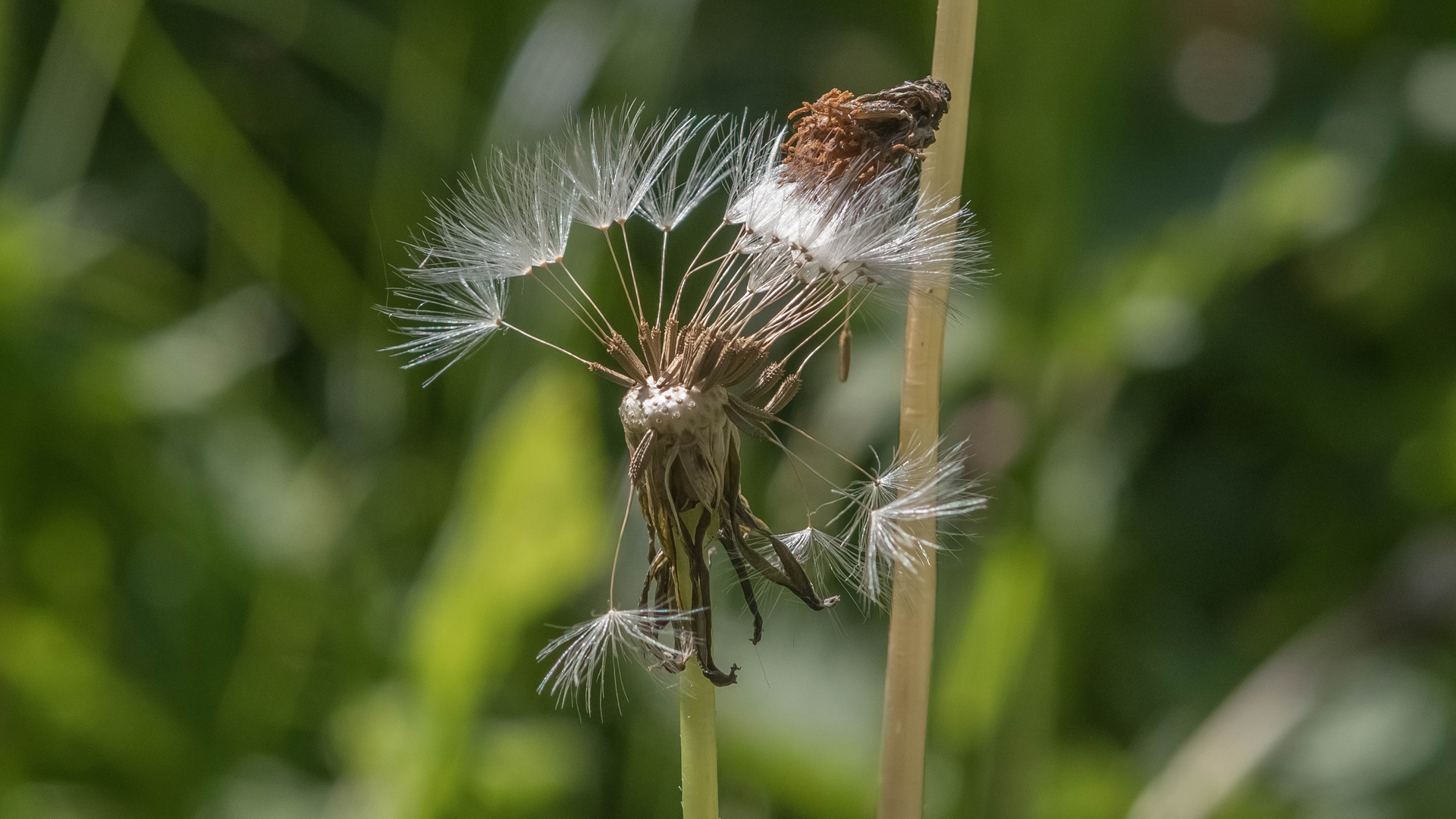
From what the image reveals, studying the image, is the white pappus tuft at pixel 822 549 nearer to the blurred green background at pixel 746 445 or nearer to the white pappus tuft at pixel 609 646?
the white pappus tuft at pixel 609 646

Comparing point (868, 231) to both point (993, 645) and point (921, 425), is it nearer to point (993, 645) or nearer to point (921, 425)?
point (921, 425)

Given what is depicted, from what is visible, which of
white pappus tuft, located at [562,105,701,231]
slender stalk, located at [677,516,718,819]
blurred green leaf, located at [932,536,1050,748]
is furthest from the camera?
blurred green leaf, located at [932,536,1050,748]

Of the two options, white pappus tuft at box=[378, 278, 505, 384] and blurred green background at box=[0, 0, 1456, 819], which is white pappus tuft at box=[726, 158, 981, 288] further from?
blurred green background at box=[0, 0, 1456, 819]

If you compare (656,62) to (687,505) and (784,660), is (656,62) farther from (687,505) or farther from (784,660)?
(687,505)

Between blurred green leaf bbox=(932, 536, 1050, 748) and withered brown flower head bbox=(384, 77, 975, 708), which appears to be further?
blurred green leaf bbox=(932, 536, 1050, 748)

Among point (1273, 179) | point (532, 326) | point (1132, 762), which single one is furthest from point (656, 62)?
point (1132, 762)

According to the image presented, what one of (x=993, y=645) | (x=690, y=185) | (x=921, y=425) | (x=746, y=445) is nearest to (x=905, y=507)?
(x=921, y=425)

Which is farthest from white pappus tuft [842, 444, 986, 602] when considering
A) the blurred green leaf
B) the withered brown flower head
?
the blurred green leaf
